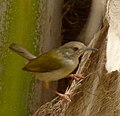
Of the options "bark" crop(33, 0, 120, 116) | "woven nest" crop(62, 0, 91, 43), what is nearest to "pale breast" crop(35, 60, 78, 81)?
"bark" crop(33, 0, 120, 116)

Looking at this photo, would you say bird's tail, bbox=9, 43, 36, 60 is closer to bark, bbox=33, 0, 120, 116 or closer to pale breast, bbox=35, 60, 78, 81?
pale breast, bbox=35, 60, 78, 81

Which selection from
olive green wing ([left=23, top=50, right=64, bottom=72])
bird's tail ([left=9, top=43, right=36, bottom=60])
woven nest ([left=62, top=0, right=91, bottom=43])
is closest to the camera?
bird's tail ([left=9, top=43, right=36, bottom=60])

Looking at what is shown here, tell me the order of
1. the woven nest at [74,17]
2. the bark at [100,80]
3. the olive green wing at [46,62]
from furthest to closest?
the woven nest at [74,17], the olive green wing at [46,62], the bark at [100,80]

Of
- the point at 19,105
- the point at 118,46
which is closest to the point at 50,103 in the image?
the point at 19,105

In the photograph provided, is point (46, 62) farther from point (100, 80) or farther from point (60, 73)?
point (100, 80)

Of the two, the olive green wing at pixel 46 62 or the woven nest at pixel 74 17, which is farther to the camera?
the woven nest at pixel 74 17

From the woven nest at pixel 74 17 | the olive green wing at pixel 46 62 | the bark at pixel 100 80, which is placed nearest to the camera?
the bark at pixel 100 80

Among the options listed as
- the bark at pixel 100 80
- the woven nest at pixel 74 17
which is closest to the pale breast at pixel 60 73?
the bark at pixel 100 80

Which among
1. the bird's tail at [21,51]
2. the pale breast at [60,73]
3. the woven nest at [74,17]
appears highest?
the woven nest at [74,17]

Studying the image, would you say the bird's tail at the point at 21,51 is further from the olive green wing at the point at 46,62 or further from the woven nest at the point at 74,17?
the woven nest at the point at 74,17
